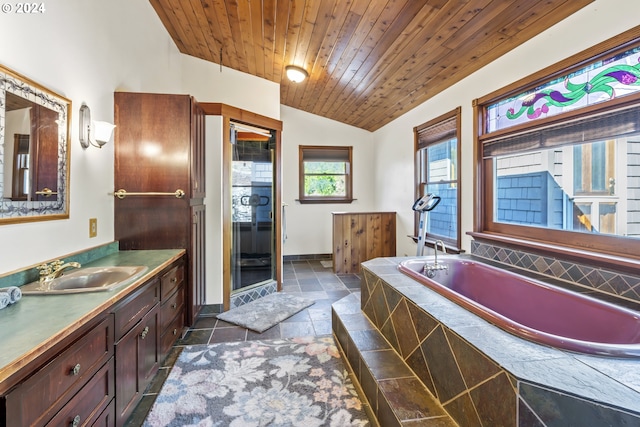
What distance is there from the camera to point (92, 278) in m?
1.66

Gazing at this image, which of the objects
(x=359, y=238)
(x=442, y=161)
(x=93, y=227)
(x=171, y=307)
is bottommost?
(x=171, y=307)

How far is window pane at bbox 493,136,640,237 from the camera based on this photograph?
5.87 feet

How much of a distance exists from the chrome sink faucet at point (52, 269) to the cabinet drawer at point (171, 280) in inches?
20.7

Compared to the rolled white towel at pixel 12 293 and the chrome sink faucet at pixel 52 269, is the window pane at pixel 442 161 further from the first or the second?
the rolled white towel at pixel 12 293

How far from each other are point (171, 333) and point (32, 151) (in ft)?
4.63

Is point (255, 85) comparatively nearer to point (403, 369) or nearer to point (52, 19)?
point (52, 19)

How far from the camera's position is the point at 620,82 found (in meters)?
1.74

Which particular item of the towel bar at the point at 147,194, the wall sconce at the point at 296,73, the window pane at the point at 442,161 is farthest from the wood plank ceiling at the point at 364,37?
the towel bar at the point at 147,194

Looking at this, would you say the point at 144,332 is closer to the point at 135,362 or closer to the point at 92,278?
the point at 135,362

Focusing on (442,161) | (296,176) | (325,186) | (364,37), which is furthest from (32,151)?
(325,186)

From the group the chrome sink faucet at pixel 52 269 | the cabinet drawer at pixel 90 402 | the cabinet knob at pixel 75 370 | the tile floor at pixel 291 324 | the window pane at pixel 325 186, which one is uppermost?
the window pane at pixel 325 186

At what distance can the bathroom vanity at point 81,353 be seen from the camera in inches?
32.8

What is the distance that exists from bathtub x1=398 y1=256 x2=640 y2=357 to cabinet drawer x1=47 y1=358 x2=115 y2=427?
1.71 m

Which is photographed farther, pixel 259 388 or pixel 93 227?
pixel 93 227
